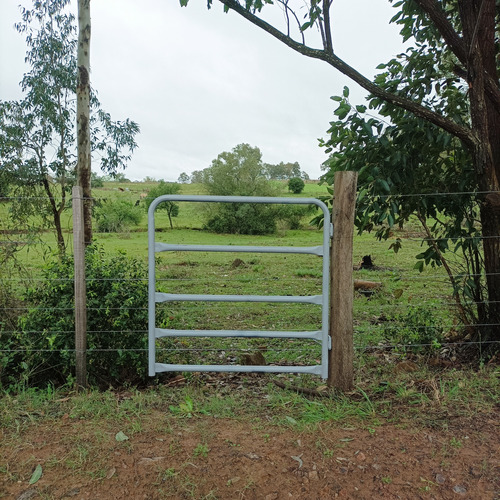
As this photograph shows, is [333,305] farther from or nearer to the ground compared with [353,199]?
nearer to the ground

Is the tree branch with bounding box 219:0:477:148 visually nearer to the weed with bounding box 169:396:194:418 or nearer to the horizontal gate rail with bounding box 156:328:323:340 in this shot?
the horizontal gate rail with bounding box 156:328:323:340

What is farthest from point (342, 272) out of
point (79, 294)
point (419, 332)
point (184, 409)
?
point (79, 294)

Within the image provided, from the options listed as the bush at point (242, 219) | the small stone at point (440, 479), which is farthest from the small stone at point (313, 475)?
the bush at point (242, 219)

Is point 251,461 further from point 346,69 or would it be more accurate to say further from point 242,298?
point 346,69

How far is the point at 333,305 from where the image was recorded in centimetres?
366

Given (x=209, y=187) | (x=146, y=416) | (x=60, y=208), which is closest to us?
(x=146, y=416)

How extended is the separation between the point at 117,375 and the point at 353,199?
102 inches

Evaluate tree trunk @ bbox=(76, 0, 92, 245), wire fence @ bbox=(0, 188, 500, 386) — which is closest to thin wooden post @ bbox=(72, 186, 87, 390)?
wire fence @ bbox=(0, 188, 500, 386)

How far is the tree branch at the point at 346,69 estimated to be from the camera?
423cm

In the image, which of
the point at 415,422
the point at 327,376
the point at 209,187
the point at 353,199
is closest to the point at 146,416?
the point at 327,376

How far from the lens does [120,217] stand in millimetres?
21172

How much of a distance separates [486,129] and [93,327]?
3.95 m

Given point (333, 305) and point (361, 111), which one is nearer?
point (333, 305)

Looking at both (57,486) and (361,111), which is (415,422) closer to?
(57,486)
